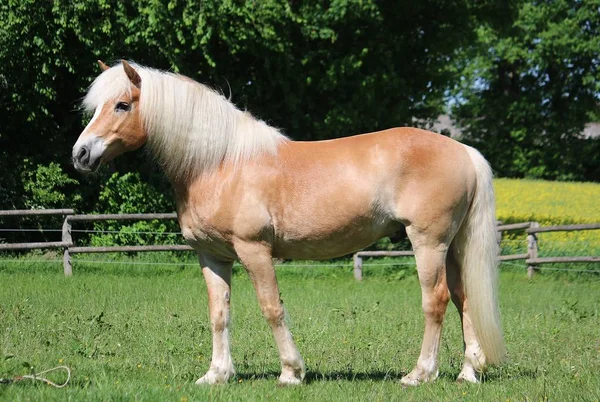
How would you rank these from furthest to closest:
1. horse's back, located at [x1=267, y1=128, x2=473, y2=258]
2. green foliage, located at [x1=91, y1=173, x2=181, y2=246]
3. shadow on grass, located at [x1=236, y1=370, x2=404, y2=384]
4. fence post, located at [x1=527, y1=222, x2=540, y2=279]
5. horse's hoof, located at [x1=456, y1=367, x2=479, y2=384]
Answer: green foliage, located at [x1=91, y1=173, x2=181, y2=246]
fence post, located at [x1=527, y1=222, x2=540, y2=279]
shadow on grass, located at [x1=236, y1=370, x2=404, y2=384]
horse's hoof, located at [x1=456, y1=367, x2=479, y2=384]
horse's back, located at [x1=267, y1=128, x2=473, y2=258]

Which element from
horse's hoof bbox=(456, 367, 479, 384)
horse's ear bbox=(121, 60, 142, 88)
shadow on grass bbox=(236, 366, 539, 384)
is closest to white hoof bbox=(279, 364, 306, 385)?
shadow on grass bbox=(236, 366, 539, 384)

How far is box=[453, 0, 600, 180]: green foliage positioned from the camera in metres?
35.9

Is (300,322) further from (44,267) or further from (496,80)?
(496,80)

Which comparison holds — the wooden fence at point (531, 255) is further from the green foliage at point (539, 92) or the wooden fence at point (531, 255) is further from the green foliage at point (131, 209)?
the green foliage at point (539, 92)

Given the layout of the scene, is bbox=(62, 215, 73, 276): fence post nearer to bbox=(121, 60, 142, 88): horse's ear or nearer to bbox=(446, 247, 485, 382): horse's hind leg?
bbox=(121, 60, 142, 88): horse's ear

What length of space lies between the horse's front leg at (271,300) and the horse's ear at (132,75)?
1.45 meters

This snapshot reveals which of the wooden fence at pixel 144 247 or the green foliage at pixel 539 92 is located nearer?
the wooden fence at pixel 144 247

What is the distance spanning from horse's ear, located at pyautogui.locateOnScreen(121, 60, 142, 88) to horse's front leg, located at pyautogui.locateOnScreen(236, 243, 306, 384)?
4.77ft

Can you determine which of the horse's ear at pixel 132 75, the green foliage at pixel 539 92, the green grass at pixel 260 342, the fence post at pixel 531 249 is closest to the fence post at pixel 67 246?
the green grass at pixel 260 342

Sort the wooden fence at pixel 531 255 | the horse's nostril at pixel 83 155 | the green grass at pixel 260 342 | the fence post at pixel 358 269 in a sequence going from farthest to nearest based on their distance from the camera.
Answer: the fence post at pixel 358 269
the wooden fence at pixel 531 255
the horse's nostril at pixel 83 155
the green grass at pixel 260 342

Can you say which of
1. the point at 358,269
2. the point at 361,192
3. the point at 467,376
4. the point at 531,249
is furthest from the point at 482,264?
the point at 531,249

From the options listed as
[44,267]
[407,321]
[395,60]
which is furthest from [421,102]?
[407,321]

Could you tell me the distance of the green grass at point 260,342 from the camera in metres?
5.55

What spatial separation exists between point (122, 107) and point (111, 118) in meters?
0.12
